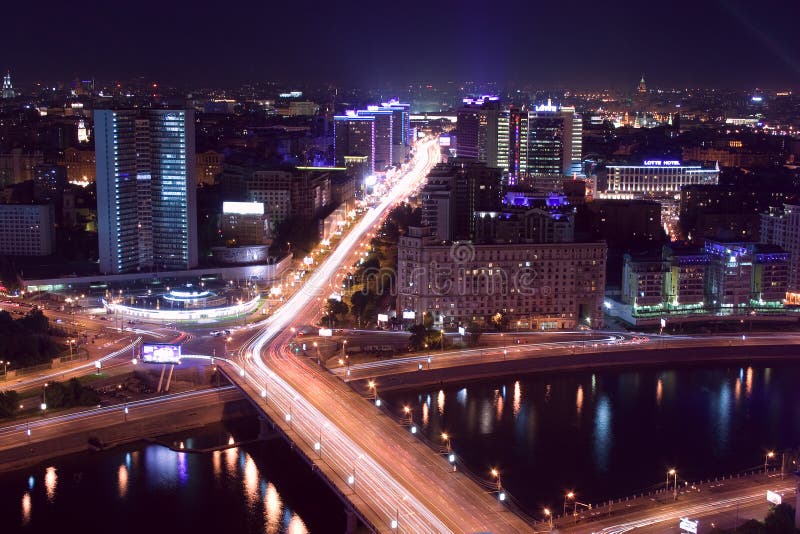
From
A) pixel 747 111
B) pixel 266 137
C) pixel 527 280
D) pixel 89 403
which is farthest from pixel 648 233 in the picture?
pixel 747 111

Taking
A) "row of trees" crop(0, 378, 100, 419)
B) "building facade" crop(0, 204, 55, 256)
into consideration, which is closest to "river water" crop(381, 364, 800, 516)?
"row of trees" crop(0, 378, 100, 419)

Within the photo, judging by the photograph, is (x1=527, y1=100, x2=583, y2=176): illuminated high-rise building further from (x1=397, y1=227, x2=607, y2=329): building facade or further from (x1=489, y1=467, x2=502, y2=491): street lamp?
(x1=489, y1=467, x2=502, y2=491): street lamp

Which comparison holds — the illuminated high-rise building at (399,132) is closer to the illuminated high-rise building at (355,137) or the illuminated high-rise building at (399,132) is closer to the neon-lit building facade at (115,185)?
the illuminated high-rise building at (355,137)

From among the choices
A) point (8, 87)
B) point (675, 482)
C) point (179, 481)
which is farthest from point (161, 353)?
point (8, 87)

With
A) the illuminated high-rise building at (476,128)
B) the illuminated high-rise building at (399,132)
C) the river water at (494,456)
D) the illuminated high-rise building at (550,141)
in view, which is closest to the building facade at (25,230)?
the river water at (494,456)

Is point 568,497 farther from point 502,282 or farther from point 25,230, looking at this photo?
point 25,230

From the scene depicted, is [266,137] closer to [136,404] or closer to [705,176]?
[705,176]
